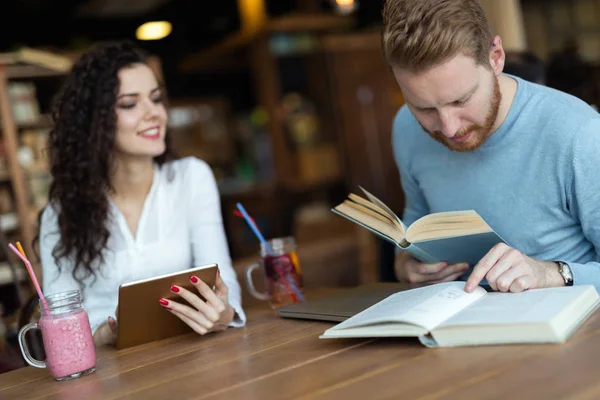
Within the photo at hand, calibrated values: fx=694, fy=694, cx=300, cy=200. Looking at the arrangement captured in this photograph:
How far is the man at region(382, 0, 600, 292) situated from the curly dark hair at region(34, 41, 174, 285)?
2.99 ft

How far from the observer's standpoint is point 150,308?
4.99ft

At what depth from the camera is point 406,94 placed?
1534 millimetres

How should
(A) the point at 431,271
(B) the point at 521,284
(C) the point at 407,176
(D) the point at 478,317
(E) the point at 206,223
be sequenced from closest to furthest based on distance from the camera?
(D) the point at 478,317 → (B) the point at 521,284 → (A) the point at 431,271 → (C) the point at 407,176 → (E) the point at 206,223

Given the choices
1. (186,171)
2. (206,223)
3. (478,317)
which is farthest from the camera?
(186,171)

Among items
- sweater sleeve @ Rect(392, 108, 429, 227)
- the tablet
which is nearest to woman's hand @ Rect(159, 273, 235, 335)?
the tablet

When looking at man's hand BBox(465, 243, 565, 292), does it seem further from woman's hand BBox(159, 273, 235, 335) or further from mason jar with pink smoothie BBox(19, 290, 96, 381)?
mason jar with pink smoothie BBox(19, 290, 96, 381)

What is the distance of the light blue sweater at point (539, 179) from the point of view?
149 centimetres

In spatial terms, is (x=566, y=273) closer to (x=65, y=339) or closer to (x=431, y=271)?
(x=431, y=271)

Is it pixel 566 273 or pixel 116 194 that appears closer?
pixel 566 273

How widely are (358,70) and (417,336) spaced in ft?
19.1

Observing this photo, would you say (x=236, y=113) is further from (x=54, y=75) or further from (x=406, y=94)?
(x=406, y=94)

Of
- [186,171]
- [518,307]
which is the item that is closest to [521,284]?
[518,307]

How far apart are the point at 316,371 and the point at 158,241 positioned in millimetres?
1086

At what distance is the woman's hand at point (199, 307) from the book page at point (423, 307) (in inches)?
14.7
